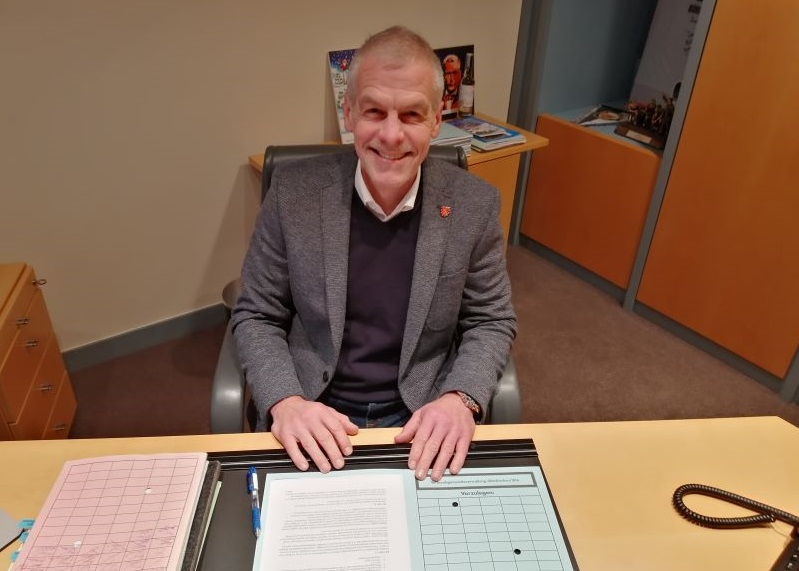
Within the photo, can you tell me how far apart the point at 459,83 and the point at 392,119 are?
162cm

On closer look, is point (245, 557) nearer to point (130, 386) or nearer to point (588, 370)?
point (130, 386)

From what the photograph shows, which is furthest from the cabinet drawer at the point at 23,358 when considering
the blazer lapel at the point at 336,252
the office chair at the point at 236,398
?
the blazer lapel at the point at 336,252

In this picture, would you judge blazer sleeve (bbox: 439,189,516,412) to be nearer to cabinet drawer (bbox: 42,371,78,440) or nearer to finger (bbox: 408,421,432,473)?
finger (bbox: 408,421,432,473)

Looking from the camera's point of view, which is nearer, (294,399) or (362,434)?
(362,434)

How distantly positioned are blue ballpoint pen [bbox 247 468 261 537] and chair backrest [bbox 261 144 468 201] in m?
0.74

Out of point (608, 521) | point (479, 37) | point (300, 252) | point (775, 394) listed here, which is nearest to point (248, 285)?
point (300, 252)

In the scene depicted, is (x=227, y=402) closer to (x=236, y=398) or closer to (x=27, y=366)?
(x=236, y=398)

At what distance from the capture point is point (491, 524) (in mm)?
864

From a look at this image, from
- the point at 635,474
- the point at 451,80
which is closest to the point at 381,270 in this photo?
the point at 635,474

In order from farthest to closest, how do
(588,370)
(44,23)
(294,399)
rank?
(588,370) → (44,23) → (294,399)

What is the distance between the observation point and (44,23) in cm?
177

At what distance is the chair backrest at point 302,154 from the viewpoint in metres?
1.44

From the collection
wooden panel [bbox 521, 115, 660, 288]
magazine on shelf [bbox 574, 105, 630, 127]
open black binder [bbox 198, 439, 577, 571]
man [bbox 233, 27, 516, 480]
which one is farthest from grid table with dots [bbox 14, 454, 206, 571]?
magazine on shelf [bbox 574, 105, 630, 127]

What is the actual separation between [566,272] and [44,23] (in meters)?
2.50
